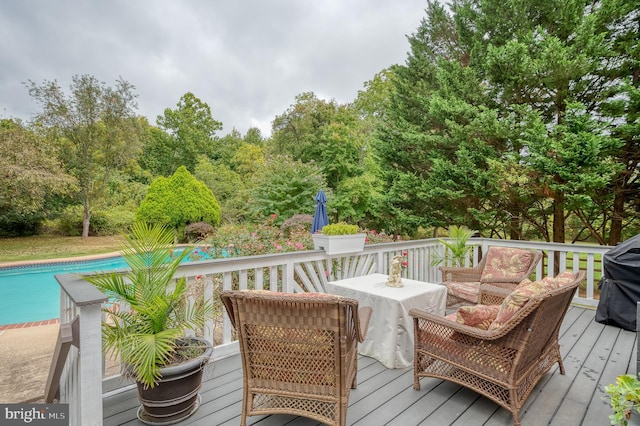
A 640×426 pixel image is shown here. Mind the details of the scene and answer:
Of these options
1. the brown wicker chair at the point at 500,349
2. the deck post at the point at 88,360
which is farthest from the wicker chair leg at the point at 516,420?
the deck post at the point at 88,360

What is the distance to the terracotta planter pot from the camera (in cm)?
194

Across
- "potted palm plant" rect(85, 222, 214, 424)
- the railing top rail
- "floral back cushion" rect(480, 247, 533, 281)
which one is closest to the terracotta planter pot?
"potted palm plant" rect(85, 222, 214, 424)

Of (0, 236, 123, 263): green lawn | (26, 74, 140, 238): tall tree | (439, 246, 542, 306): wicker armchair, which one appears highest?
(26, 74, 140, 238): tall tree

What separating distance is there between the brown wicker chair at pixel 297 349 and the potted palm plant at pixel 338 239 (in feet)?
5.85

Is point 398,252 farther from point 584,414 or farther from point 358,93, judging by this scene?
point 358,93

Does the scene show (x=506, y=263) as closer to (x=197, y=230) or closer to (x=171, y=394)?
(x=171, y=394)

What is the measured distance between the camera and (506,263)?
13.3 ft

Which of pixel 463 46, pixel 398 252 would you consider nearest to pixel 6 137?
pixel 398 252

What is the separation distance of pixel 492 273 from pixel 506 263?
21cm

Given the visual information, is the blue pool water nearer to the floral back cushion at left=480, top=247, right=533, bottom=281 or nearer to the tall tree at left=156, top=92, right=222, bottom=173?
the floral back cushion at left=480, top=247, right=533, bottom=281

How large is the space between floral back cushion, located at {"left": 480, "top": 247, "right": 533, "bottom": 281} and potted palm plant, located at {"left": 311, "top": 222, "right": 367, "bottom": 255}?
5.75 ft

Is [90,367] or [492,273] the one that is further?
[492,273]

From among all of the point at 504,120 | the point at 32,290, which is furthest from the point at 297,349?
the point at 32,290

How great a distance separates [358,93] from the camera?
17266 mm
